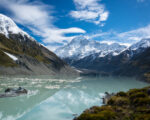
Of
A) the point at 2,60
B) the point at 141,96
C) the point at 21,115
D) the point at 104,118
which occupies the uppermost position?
the point at 2,60

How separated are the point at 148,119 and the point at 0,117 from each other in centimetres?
2677

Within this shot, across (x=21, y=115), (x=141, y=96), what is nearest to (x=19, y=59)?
(x=21, y=115)

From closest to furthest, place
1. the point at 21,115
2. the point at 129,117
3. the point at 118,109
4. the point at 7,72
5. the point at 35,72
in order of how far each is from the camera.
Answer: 1. the point at 129,117
2. the point at 118,109
3. the point at 21,115
4. the point at 7,72
5. the point at 35,72

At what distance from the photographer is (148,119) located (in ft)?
65.3

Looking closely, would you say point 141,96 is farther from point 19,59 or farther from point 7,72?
point 19,59

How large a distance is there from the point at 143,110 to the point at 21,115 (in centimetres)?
2403

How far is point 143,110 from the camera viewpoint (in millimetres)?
23969

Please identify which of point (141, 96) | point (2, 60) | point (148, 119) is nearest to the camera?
point (148, 119)

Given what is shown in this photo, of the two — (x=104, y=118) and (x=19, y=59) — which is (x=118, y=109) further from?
(x=19, y=59)

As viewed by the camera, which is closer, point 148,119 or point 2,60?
point 148,119

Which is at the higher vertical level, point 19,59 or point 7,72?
point 19,59

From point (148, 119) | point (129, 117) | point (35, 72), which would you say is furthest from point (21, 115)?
point (35, 72)

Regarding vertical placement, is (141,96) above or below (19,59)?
below

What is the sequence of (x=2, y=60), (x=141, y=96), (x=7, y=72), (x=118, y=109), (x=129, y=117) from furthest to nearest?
1. (x=2, y=60)
2. (x=7, y=72)
3. (x=141, y=96)
4. (x=118, y=109)
5. (x=129, y=117)
